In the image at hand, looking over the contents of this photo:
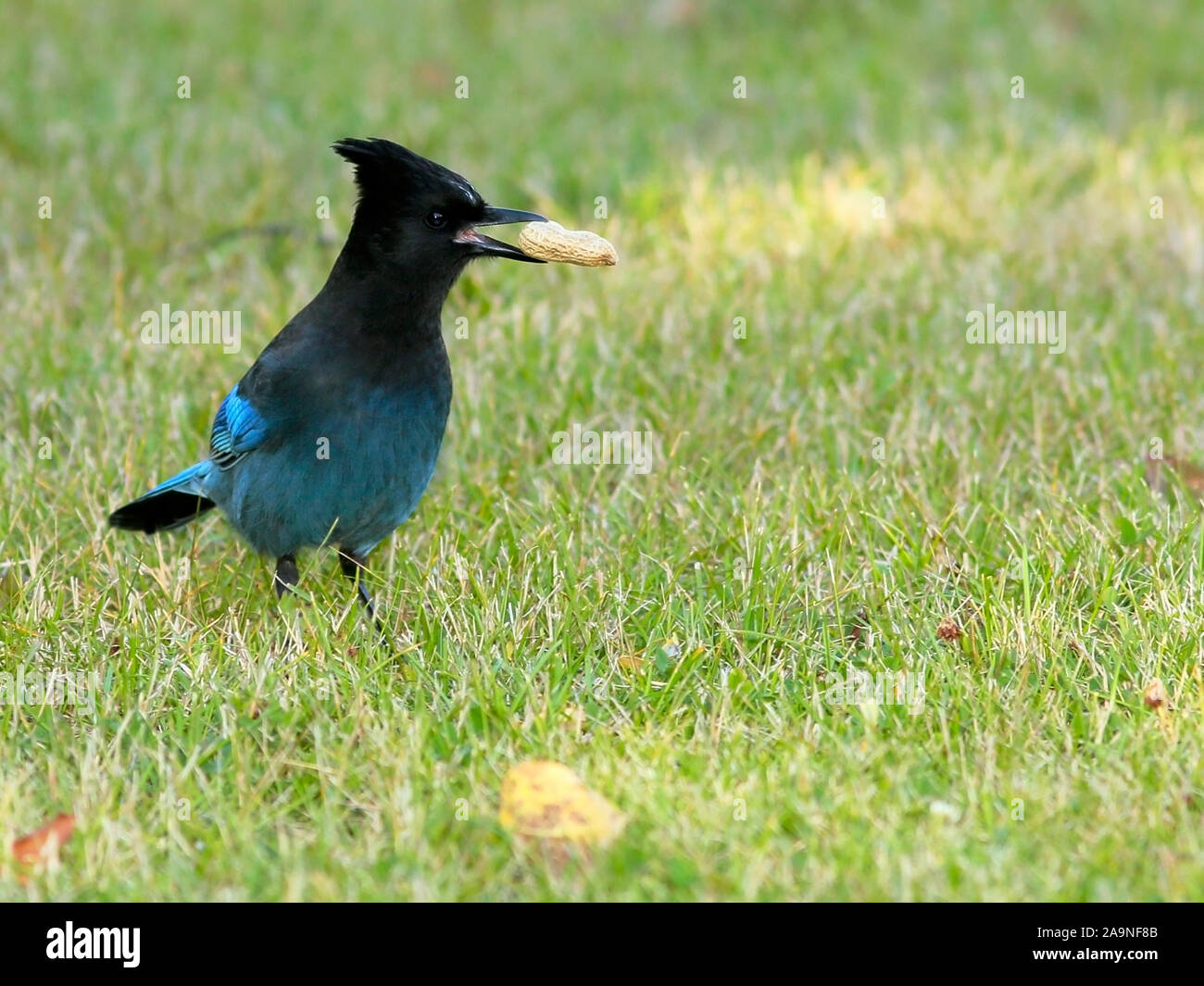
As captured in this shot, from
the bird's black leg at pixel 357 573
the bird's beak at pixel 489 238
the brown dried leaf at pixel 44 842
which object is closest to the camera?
the brown dried leaf at pixel 44 842

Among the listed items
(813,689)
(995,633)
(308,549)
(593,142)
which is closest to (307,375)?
(308,549)

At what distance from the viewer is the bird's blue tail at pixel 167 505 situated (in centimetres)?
416

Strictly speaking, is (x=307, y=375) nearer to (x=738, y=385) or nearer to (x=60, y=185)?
(x=738, y=385)

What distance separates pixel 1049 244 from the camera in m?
6.37

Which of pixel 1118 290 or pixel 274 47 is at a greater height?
pixel 274 47

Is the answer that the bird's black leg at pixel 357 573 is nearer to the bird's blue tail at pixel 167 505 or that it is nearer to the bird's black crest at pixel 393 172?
the bird's blue tail at pixel 167 505

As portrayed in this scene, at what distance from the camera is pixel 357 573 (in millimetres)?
4125

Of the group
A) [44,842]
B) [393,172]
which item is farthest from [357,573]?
[44,842]

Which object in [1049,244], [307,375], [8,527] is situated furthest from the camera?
[1049,244]

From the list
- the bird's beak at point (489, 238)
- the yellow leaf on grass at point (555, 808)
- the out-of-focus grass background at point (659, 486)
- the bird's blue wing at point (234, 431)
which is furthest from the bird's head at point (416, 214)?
the yellow leaf on grass at point (555, 808)

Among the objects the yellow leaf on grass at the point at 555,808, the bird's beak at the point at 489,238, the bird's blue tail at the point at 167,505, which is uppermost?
the bird's beak at the point at 489,238

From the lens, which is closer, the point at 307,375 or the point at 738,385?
the point at 307,375

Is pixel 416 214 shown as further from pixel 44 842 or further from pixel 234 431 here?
pixel 44 842

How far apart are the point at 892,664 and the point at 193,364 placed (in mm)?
2749
